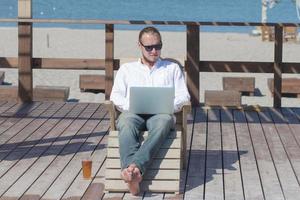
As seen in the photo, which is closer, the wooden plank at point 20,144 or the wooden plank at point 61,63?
the wooden plank at point 20,144

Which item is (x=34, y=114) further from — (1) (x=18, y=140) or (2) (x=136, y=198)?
(2) (x=136, y=198)

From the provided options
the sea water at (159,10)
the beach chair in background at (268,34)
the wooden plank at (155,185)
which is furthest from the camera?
the sea water at (159,10)

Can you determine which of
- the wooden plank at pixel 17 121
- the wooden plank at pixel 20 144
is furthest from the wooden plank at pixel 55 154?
the wooden plank at pixel 17 121

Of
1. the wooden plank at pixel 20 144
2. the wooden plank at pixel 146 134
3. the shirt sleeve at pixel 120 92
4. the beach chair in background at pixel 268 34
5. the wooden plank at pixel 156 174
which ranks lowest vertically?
the beach chair in background at pixel 268 34

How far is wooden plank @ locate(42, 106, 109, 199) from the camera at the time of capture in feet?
19.7

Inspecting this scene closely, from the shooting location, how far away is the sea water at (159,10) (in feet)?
205

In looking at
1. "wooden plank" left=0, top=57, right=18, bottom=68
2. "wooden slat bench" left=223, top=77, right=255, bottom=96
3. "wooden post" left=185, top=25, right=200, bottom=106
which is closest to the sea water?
"wooden slat bench" left=223, top=77, right=255, bottom=96

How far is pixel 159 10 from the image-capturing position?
69250 mm

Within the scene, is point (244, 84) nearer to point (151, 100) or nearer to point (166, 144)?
point (151, 100)

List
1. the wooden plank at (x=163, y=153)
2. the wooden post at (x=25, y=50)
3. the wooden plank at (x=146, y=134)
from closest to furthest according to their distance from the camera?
1. the wooden plank at (x=163, y=153)
2. the wooden plank at (x=146, y=134)
3. the wooden post at (x=25, y=50)

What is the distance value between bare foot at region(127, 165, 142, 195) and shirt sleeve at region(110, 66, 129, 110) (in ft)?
2.41

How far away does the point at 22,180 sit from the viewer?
627cm

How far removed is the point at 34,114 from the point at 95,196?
Answer: 11.8ft

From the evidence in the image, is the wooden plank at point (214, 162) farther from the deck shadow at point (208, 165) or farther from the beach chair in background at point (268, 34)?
the beach chair in background at point (268, 34)
